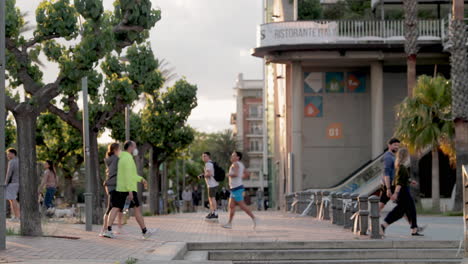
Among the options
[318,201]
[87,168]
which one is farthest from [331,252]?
[318,201]

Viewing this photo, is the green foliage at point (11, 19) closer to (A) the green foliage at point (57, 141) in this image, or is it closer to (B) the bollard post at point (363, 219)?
(B) the bollard post at point (363, 219)

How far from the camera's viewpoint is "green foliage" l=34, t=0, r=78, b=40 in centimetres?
1950

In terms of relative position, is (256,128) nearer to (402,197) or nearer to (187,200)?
(187,200)

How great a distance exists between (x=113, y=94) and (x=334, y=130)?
2551 centimetres

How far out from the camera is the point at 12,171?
2364cm

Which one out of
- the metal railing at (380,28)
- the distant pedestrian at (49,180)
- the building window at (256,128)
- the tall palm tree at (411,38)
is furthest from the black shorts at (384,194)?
the building window at (256,128)

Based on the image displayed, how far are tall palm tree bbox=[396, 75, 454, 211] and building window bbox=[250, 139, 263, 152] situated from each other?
354 feet

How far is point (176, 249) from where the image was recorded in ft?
47.3

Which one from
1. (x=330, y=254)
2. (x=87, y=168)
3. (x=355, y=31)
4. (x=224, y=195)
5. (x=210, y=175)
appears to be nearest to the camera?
(x=330, y=254)

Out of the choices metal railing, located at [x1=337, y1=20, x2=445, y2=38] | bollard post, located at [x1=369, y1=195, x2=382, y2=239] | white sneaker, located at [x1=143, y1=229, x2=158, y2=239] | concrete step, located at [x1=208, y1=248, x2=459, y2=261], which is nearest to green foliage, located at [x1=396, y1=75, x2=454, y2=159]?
metal railing, located at [x1=337, y1=20, x2=445, y2=38]

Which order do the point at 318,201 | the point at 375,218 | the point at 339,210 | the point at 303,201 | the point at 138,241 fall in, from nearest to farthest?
the point at 138,241, the point at 375,218, the point at 339,210, the point at 318,201, the point at 303,201

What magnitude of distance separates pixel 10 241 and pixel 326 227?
8.10 metres

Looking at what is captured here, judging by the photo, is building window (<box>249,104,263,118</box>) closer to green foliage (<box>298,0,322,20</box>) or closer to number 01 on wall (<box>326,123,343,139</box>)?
number 01 on wall (<box>326,123,343,139</box>)

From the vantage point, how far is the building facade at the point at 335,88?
4878 cm
